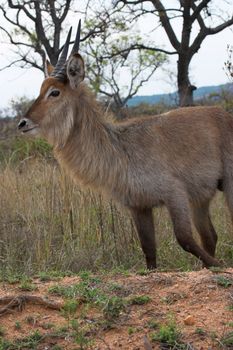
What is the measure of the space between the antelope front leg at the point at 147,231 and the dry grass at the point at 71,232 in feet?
1.14

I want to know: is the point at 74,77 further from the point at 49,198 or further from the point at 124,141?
the point at 49,198

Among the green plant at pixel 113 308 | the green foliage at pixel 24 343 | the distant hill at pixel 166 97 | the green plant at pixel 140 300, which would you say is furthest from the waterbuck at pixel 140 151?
the distant hill at pixel 166 97

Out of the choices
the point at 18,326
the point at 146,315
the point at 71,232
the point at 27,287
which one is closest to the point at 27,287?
the point at 27,287

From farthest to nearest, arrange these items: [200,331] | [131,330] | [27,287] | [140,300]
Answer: [27,287], [140,300], [131,330], [200,331]

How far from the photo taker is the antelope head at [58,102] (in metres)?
6.29

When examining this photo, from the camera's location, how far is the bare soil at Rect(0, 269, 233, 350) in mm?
3668

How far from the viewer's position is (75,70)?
6.39 metres

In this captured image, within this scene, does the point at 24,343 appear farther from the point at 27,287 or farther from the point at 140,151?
the point at 140,151

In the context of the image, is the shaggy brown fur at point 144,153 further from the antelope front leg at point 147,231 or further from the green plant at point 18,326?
the green plant at point 18,326

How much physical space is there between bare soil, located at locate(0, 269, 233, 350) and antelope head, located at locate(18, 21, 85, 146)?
211 centimetres

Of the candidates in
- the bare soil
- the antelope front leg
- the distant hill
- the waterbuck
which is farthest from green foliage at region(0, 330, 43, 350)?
the distant hill

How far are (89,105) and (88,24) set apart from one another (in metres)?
13.3

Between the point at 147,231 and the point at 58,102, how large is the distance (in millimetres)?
1358

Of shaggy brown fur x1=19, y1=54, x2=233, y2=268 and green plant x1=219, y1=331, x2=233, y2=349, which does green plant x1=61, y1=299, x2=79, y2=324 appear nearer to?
green plant x1=219, y1=331, x2=233, y2=349
